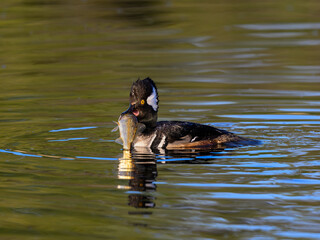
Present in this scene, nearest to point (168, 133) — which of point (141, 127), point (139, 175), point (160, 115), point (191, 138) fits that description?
point (191, 138)

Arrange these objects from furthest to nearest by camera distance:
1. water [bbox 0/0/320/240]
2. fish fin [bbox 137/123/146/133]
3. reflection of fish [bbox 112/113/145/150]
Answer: fish fin [bbox 137/123/146/133] < reflection of fish [bbox 112/113/145/150] < water [bbox 0/0/320/240]

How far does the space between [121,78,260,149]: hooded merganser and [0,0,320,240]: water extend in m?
0.28

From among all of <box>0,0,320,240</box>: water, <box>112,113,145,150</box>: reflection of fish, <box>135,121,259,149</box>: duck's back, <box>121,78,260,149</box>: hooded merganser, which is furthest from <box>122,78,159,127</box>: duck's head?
<box>0,0,320,240</box>: water

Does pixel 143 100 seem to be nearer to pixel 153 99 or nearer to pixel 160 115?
pixel 153 99

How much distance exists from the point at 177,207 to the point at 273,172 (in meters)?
1.57

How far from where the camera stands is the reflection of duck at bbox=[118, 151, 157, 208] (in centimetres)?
788

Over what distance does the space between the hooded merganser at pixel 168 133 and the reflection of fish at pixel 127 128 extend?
11cm

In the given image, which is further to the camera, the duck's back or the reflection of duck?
the duck's back

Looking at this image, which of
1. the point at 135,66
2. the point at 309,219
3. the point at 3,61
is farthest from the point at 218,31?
the point at 309,219

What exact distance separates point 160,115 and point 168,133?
2360 mm

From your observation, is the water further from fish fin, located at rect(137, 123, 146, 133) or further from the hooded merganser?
fish fin, located at rect(137, 123, 146, 133)

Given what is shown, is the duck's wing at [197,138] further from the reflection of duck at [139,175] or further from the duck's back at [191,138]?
the reflection of duck at [139,175]

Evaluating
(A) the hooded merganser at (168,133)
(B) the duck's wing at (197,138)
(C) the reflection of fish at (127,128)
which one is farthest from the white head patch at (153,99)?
(B) the duck's wing at (197,138)

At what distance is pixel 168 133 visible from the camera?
10250mm
